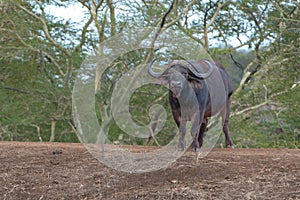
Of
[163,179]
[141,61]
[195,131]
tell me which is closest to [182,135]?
[195,131]

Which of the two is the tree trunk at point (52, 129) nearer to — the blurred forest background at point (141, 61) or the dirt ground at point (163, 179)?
the blurred forest background at point (141, 61)

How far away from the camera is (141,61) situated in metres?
14.0

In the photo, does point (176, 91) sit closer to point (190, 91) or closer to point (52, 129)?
point (190, 91)

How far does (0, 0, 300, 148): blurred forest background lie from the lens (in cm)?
1393

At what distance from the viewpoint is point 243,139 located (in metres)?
14.9

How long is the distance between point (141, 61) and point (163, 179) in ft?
26.7

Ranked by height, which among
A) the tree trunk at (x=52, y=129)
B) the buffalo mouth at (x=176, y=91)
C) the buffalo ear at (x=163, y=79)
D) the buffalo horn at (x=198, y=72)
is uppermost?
the buffalo horn at (x=198, y=72)

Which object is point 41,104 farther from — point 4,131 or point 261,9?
point 261,9

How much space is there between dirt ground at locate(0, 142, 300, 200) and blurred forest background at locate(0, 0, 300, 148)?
6.78 meters

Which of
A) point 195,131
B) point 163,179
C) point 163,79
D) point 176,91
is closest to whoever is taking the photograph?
point 163,179

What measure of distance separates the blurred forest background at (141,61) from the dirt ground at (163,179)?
6.78 meters

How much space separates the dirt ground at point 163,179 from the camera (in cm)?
554

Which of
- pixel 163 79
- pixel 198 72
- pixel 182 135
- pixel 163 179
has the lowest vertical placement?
pixel 163 179

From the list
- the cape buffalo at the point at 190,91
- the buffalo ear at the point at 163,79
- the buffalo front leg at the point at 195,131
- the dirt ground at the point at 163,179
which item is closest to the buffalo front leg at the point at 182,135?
the cape buffalo at the point at 190,91
